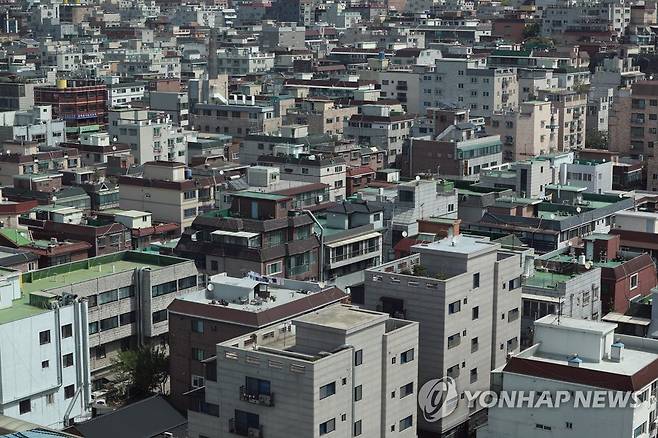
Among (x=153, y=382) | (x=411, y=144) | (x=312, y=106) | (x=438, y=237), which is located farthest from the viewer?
(x=312, y=106)

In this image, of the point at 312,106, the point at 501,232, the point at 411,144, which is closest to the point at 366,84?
the point at 312,106

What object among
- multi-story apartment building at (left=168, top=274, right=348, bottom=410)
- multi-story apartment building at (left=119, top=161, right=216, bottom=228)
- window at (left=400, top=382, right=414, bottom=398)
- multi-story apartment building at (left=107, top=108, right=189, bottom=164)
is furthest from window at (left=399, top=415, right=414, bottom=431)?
multi-story apartment building at (left=107, top=108, right=189, bottom=164)

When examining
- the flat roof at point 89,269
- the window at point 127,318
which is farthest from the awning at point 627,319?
the window at point 127,318

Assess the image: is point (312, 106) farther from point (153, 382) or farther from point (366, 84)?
point (153, 382)

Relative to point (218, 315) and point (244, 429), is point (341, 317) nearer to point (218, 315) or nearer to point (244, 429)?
point (244, 429)

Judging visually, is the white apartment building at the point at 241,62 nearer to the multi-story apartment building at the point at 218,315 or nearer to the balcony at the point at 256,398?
the multi-story apartment building at the point at 218,315
